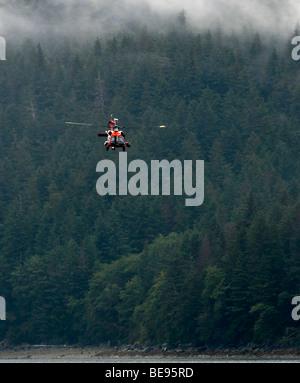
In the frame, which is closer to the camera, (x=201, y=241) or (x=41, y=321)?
(x=201, y=241)

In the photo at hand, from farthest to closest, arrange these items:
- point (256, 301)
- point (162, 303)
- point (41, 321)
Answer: point (41, 321), point (162, 303), point (256, 301)

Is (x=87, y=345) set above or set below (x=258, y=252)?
below

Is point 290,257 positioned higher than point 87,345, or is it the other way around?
point 290,257

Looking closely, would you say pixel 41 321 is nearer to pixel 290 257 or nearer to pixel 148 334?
pixel 148 334
